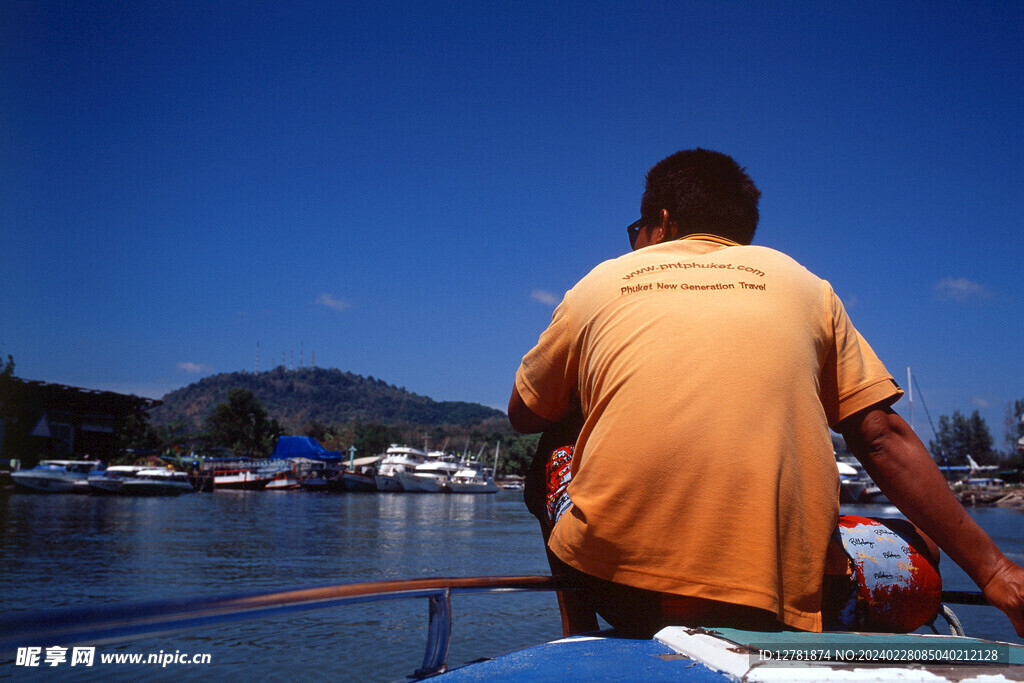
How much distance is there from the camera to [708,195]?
1432 millimetres

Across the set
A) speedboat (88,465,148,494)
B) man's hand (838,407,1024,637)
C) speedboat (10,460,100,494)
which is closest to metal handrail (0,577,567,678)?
man's hand (838,407,1024,637)

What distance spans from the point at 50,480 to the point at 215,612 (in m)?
47.1

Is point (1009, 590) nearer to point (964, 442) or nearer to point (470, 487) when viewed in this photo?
point (470, 487)

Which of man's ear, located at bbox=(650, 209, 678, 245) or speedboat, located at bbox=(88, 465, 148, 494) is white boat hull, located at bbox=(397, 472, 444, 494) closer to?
speedboat, located at bbox=(88, 465, 148, 494)

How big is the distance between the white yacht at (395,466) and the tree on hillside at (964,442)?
56.3 m

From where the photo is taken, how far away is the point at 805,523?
1.04 meters

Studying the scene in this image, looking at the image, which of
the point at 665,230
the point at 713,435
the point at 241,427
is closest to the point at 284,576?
the point at 665,230

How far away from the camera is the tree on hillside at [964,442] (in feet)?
252

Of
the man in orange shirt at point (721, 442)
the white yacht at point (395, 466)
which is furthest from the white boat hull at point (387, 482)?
the man in orange shirt at point (721, 442)

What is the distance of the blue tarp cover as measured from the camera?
208ft

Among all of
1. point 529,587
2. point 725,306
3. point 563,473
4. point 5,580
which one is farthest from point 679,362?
point 5,580

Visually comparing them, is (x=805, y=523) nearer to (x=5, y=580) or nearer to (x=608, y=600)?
(x=608, y=600)

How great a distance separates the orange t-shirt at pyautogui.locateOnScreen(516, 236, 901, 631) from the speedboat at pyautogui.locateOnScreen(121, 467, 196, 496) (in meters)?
45.1

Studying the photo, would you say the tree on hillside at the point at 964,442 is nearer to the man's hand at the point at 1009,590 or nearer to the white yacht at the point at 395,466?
the white yacht at the point at 395,466
